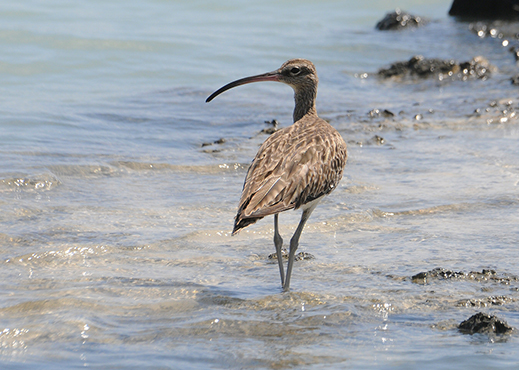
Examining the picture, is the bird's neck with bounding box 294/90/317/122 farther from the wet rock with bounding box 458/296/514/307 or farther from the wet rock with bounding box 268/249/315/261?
the wet rock with bounding box 458/296/514/307

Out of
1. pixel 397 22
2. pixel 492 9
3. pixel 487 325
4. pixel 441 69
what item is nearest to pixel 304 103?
pixel 487 325

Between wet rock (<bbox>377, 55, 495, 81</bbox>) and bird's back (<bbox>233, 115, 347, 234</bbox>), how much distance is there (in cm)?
838

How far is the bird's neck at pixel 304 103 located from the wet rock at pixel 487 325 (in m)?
2.90

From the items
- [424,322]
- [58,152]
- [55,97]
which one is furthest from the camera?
[55,97]

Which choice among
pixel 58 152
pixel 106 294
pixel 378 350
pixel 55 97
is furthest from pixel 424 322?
pixel 55 97

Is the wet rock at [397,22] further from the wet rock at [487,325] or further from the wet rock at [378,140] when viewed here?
the wet rock at [487,325]

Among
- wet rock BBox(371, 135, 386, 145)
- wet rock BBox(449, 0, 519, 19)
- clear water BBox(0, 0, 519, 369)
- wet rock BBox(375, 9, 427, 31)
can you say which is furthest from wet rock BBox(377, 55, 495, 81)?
wet rock BBox(449, 0, 519, 19)

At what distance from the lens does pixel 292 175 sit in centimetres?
562

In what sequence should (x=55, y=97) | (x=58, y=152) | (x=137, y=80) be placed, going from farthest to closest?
(x=137, y=80), (x=55, y=97), (x=58, y=152)

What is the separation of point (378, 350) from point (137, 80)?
1048cm

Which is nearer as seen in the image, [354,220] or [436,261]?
[436,261]

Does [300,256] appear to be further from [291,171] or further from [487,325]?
A: [487,325]

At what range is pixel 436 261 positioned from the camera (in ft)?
20.2

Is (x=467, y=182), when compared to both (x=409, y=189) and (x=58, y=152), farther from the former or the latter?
(x=58, y=152)
